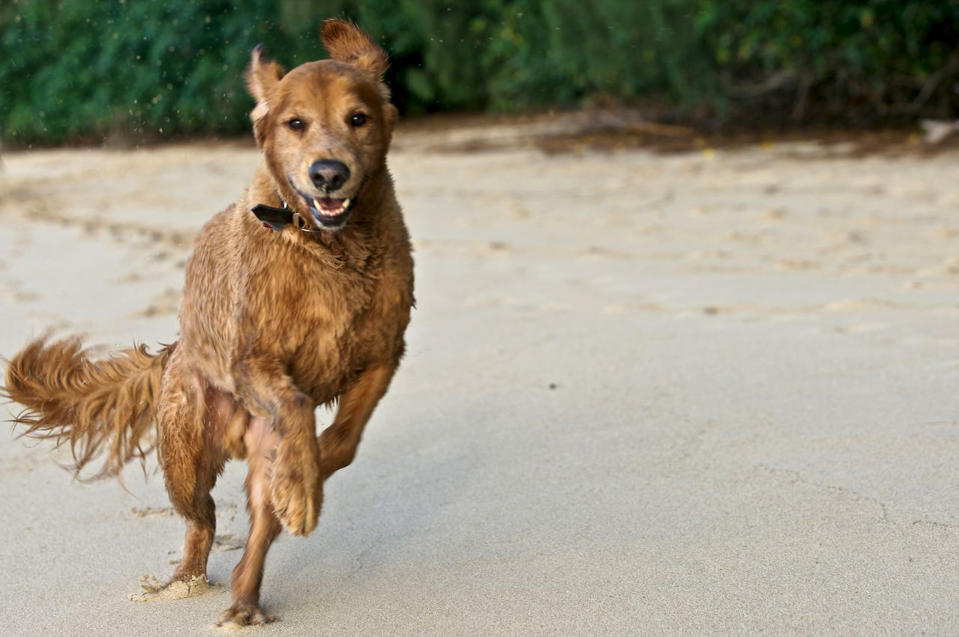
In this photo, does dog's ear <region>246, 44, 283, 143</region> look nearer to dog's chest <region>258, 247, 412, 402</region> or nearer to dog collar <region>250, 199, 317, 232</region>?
dog collar <region>250, 199, 317, 232</region>

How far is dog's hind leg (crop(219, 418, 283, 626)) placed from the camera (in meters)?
3.50

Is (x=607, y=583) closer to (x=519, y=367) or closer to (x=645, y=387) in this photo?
(x=645, y=387)

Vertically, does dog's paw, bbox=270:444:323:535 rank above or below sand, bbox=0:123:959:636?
above

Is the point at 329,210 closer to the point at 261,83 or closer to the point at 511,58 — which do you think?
the point at 261,83

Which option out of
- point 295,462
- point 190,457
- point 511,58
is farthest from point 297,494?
point 511,58

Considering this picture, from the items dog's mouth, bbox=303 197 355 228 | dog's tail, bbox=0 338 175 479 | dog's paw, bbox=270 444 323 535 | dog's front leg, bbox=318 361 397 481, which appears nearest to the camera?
dog's paw, bbox=270 444 323 535

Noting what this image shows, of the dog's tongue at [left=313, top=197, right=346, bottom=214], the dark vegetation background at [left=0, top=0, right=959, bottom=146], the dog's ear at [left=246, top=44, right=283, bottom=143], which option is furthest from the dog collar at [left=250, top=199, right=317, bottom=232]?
the dark vegetation background at [left=0, top=0, right=959, bottom=146]

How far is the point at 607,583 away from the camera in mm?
3611

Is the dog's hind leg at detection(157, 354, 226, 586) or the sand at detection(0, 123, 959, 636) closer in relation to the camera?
the sand at detection(0, 123, 959, 636)

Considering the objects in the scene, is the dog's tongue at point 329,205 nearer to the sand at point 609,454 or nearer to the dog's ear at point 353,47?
the dog's ear at point 353,47

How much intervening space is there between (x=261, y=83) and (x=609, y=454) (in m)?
1.84

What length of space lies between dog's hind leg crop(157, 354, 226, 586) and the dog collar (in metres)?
0.53

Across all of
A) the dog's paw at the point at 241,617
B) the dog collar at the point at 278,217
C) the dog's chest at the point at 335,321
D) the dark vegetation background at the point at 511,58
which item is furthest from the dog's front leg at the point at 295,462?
the dark vegetation background at the point at 511,58

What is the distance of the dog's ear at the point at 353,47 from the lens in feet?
12.8
